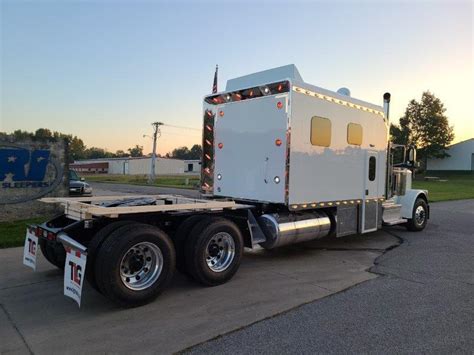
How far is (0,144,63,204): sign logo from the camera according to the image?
11195 mm

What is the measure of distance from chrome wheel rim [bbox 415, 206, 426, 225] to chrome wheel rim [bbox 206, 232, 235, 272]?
663cm

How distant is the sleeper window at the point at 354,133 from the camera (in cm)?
791

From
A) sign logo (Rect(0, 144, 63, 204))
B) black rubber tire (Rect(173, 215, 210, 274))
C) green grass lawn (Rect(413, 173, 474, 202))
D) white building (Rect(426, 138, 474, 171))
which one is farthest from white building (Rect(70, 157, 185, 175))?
black rubber tire (Rect(173, 215, 210, 274))

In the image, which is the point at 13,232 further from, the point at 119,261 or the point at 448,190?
the point at 448,190

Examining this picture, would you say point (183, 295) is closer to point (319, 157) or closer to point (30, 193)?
point (319, 157)

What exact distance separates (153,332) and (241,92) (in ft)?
15.6

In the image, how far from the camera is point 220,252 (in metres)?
5.89

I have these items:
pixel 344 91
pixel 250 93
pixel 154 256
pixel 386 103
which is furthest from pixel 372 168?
pixel 154 256

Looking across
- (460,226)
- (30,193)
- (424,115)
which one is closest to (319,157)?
(460,226)

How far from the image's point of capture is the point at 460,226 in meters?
11.9

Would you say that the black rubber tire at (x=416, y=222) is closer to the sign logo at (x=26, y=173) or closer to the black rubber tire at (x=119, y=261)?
the black rubber tire at (x=119, y=261)

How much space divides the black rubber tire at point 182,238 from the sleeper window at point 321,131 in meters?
2.70

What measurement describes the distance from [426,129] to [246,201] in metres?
59.3

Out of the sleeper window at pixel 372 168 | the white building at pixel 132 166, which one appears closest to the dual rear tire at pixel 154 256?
the sleeper window at pixel 372 168
